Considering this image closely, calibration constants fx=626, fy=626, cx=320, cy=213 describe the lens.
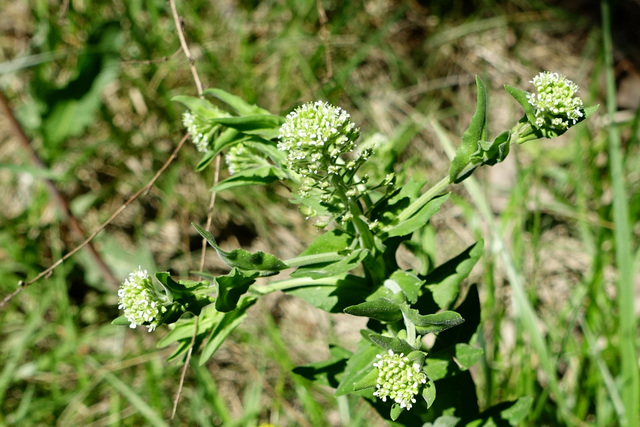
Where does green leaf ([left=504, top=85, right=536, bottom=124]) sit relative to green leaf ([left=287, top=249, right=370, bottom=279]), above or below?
above

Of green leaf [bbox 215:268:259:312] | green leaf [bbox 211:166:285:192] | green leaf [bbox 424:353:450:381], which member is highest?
green leaf [bbox 211:166:285:192]

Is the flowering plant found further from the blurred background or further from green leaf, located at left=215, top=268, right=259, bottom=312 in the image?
the blurred background

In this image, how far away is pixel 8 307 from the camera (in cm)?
366

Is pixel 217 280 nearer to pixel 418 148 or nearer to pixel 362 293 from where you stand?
pixel 362 293

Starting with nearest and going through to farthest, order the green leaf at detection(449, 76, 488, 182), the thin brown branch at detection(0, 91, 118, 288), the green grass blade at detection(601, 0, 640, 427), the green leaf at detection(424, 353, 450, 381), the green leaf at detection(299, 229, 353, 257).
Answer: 1. the green leaf at detection(449, 76, 488, 182)
2. the green leaf at detection(299, 229, 353, 257)
3. the green leaf at detection(424, 353, 450, 381)
4. the green grass blade at detection(601, 0, 640, 427)
5. the thin brown branch at detection(0, 91, 118, 288)

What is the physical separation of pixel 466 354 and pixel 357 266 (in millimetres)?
409

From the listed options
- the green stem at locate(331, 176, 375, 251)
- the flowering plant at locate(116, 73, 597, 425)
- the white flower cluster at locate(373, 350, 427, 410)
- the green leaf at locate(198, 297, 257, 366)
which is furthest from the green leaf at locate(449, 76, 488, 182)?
the green leaf at locate(198, 297, 257, 366)

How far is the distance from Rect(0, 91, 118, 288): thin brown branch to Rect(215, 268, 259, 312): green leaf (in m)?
1.97

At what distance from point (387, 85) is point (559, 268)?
5.52 ft

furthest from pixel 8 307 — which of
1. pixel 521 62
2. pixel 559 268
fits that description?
pixel 521 62

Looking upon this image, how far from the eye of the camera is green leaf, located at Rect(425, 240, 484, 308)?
68.6 inches

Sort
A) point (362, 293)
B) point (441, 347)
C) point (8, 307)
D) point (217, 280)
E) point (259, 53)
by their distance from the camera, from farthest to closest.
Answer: point (259, 53), point (8, 307), point (441, 347), point (362, 293), point (217, 280)

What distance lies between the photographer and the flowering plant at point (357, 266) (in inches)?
57.7

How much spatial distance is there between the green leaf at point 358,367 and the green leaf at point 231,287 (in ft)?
1.26
